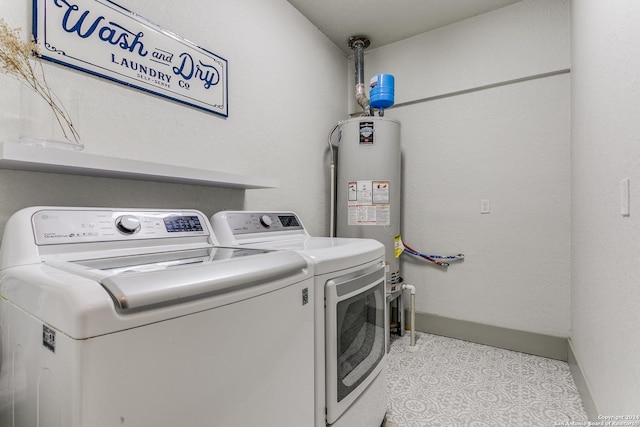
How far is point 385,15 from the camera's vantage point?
2.50 m

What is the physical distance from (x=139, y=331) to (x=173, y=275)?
128 millimetres

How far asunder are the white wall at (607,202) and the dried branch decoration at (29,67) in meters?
1.96

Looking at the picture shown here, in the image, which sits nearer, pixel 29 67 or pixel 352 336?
pixel 29 67

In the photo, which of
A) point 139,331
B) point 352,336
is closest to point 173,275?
point 139,331

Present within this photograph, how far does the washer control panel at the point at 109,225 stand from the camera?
943mm

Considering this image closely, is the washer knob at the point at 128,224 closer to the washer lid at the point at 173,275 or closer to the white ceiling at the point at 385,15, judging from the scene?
the washer lid at the point at 173,275

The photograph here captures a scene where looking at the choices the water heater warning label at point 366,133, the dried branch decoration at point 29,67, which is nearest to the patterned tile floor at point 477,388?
the water heater warning label at point 366,133


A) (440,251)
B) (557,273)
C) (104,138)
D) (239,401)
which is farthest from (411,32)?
(239,401)

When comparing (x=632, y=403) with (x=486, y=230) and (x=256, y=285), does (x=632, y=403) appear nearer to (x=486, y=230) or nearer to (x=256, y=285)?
(x=256, y=285)

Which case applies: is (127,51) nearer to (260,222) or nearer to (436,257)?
(260,222)

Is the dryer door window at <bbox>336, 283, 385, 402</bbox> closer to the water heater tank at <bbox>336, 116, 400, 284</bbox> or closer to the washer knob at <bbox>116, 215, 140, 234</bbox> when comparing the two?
the washer knob at <bbox>116, 215, 140, 234</bbox>

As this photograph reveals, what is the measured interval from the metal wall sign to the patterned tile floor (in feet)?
6.53

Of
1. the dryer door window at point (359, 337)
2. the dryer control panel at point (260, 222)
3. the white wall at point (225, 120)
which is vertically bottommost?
the dryer door window at point (359, 337)

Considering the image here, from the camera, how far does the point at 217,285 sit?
731 millimetres
